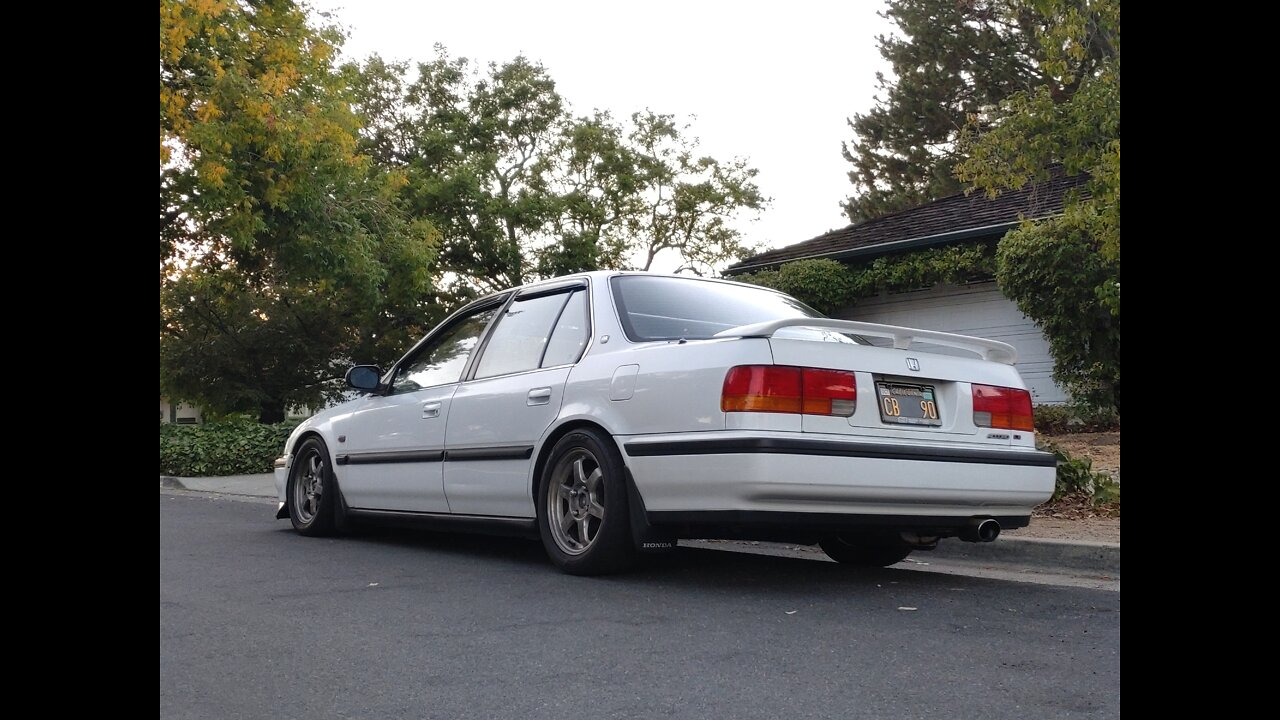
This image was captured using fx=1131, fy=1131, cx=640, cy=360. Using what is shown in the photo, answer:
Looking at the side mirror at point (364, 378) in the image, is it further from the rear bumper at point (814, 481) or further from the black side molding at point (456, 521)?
the rear bumper at point (814, 481)

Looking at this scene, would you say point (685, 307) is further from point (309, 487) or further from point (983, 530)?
point (309, 487)

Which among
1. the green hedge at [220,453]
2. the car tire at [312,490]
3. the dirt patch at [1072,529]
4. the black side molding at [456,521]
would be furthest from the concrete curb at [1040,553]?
the green hedge at [220,453]

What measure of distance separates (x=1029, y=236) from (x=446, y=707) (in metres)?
12.9

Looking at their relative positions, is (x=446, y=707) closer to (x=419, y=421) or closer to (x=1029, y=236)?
(x=419, y=421)

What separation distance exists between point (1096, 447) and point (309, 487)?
851cm

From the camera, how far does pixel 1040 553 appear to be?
630 cm

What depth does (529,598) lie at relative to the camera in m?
4.97

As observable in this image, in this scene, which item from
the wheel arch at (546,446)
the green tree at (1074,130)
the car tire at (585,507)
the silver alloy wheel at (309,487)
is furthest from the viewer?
the green tree at (1074,130)

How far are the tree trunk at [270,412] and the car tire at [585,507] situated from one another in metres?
23.8

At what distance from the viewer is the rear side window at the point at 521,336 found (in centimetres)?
622

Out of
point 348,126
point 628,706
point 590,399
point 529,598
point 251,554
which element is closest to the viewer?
point 628,706

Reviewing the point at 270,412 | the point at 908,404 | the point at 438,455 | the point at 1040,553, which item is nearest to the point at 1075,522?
the point at 1040,553
